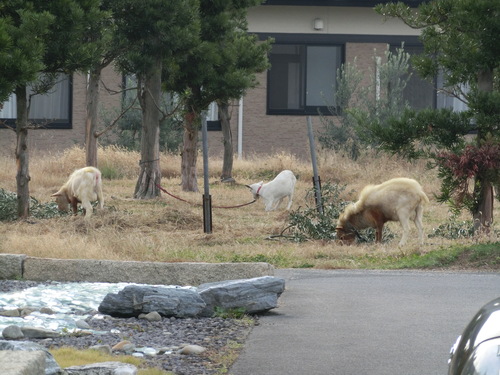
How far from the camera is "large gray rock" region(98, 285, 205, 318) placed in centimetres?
889

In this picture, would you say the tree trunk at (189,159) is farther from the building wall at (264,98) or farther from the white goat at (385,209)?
the white goat at (385,209)

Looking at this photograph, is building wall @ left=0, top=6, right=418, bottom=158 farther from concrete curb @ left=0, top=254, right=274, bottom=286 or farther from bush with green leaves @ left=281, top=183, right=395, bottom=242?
concrete curb @ left=0, top=254, right=274, bottom=286

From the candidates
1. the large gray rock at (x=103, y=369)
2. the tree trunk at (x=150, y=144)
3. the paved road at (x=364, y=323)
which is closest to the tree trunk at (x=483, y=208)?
the paved road at (x=364, y=323)

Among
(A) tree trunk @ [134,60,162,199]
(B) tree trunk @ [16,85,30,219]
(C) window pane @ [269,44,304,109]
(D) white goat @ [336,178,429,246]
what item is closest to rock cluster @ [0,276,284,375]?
(D) white goat @ [336,178,429,246]

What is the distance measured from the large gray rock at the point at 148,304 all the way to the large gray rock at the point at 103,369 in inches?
107

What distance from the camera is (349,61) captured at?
33562 millimetres

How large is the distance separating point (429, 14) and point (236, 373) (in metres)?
10.1

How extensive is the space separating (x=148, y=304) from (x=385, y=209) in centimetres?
727

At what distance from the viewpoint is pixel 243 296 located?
30.2 ft

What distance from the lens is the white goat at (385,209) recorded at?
612 inches

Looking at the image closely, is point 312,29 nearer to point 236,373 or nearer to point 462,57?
point 462,57

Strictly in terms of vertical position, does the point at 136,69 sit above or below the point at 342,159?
above

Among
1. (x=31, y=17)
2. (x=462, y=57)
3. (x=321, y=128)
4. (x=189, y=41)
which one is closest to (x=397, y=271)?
(x=462, y=57)

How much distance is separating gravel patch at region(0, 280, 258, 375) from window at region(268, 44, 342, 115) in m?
25.5
